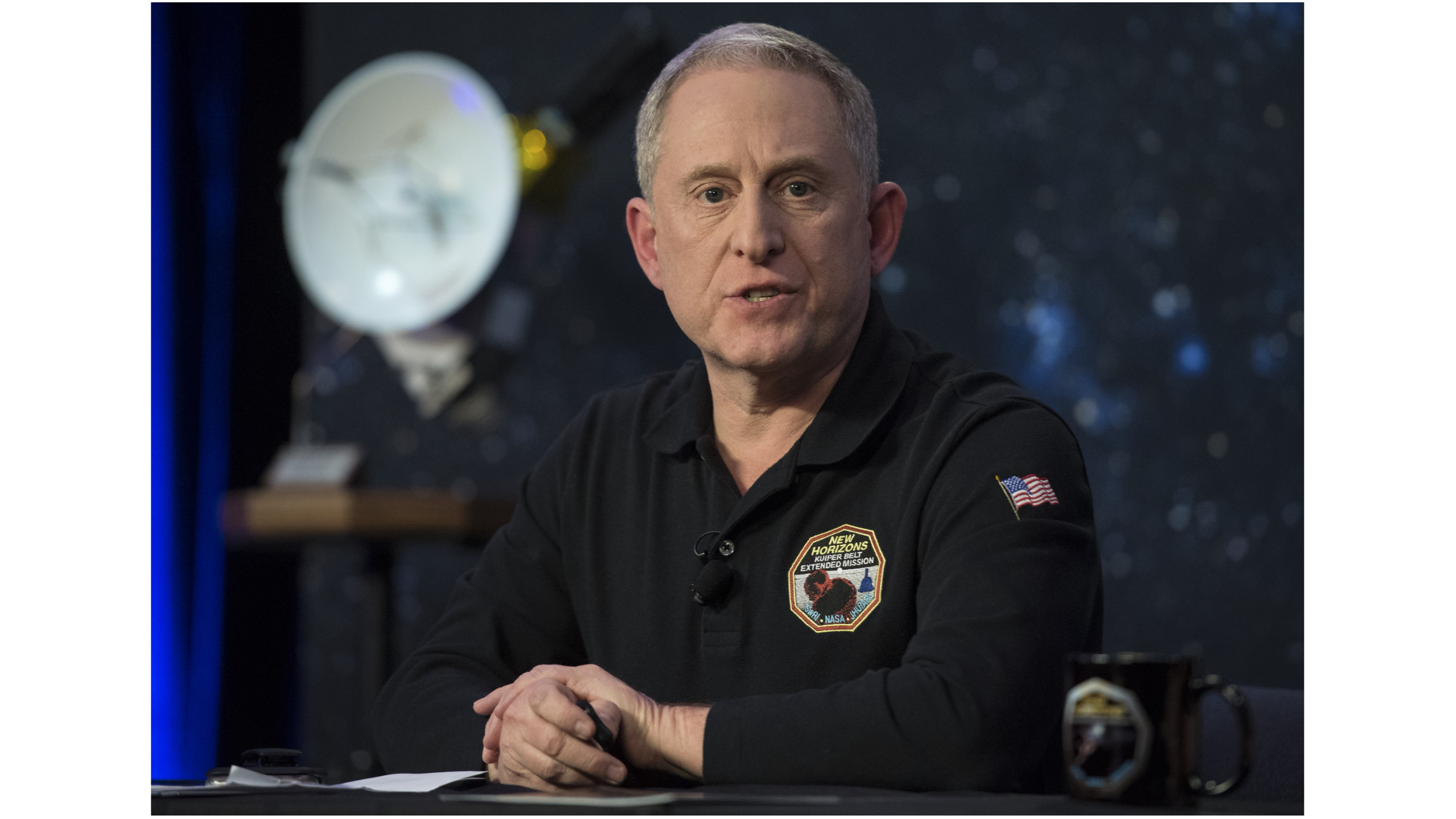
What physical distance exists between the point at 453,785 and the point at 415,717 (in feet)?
1.19

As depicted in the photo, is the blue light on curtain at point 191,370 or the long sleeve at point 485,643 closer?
the long sleeve at point 485,643

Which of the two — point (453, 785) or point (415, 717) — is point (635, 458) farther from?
point (453, 785)

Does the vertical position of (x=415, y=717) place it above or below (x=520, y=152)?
below

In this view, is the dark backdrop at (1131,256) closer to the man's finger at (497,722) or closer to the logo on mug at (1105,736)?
the man's finger at (497,722)

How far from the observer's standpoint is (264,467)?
3.61 m

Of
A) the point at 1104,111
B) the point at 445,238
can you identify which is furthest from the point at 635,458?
the point at 1104,111

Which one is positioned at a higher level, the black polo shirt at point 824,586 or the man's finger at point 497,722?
the black polo shirt at point 824,586

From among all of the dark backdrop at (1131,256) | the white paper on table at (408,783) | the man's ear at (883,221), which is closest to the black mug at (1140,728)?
the white paper on table at (408,783)

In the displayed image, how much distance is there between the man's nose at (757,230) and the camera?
1.34 metres

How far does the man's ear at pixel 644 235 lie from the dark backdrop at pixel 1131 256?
170 centimetres

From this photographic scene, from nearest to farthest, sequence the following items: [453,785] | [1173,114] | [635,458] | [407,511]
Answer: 1. [453,785]
2. [635,458]
3. [407,511]
4. [1173,114]

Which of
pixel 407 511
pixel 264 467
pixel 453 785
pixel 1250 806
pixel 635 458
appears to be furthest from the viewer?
pixel 264 467

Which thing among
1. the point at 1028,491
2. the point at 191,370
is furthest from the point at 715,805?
the point at 191,370

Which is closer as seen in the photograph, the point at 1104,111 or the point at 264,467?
the point at 1104,111
